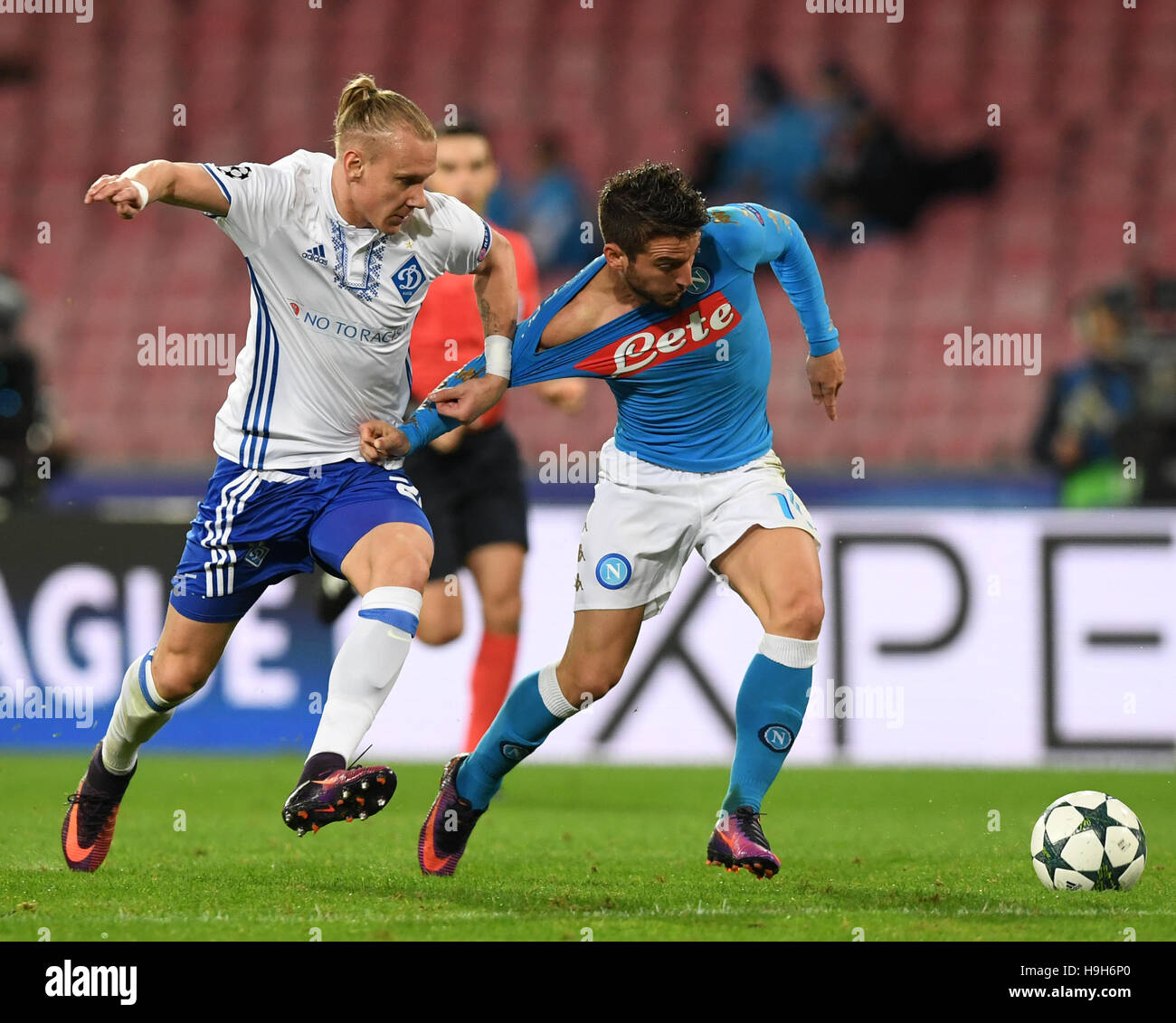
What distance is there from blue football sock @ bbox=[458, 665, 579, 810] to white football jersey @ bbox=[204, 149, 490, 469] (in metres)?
0.80

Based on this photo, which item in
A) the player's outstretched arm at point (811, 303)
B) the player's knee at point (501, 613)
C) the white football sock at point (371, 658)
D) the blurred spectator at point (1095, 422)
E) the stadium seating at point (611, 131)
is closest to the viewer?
the white football sock at point (371, 658)

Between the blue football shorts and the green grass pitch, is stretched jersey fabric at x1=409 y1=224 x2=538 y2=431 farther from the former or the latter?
the blue football shorts

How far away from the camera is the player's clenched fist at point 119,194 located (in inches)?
159

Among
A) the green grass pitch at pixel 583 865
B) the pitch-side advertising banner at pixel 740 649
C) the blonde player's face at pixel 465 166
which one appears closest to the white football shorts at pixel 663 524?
the green grass pitch at pixel 583 865

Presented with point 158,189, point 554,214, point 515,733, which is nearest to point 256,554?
point 515,733

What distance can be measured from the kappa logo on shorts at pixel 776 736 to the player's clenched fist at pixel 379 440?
127cm

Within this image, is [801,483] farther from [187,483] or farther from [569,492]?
[187,483]

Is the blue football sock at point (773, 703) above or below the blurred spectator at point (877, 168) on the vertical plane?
below

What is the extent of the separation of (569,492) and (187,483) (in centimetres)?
193

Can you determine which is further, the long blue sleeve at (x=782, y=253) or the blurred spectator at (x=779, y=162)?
the blurred spectator at (x=779, y=162)

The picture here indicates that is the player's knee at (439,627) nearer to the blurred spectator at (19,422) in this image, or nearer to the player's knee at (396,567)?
the player's knee at (396,567)

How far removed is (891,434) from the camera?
1109cm

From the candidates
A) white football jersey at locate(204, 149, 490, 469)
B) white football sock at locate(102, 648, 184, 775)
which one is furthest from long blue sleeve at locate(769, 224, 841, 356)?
white football sock at locate(102, 648, 184, 775)

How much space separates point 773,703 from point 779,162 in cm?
800
